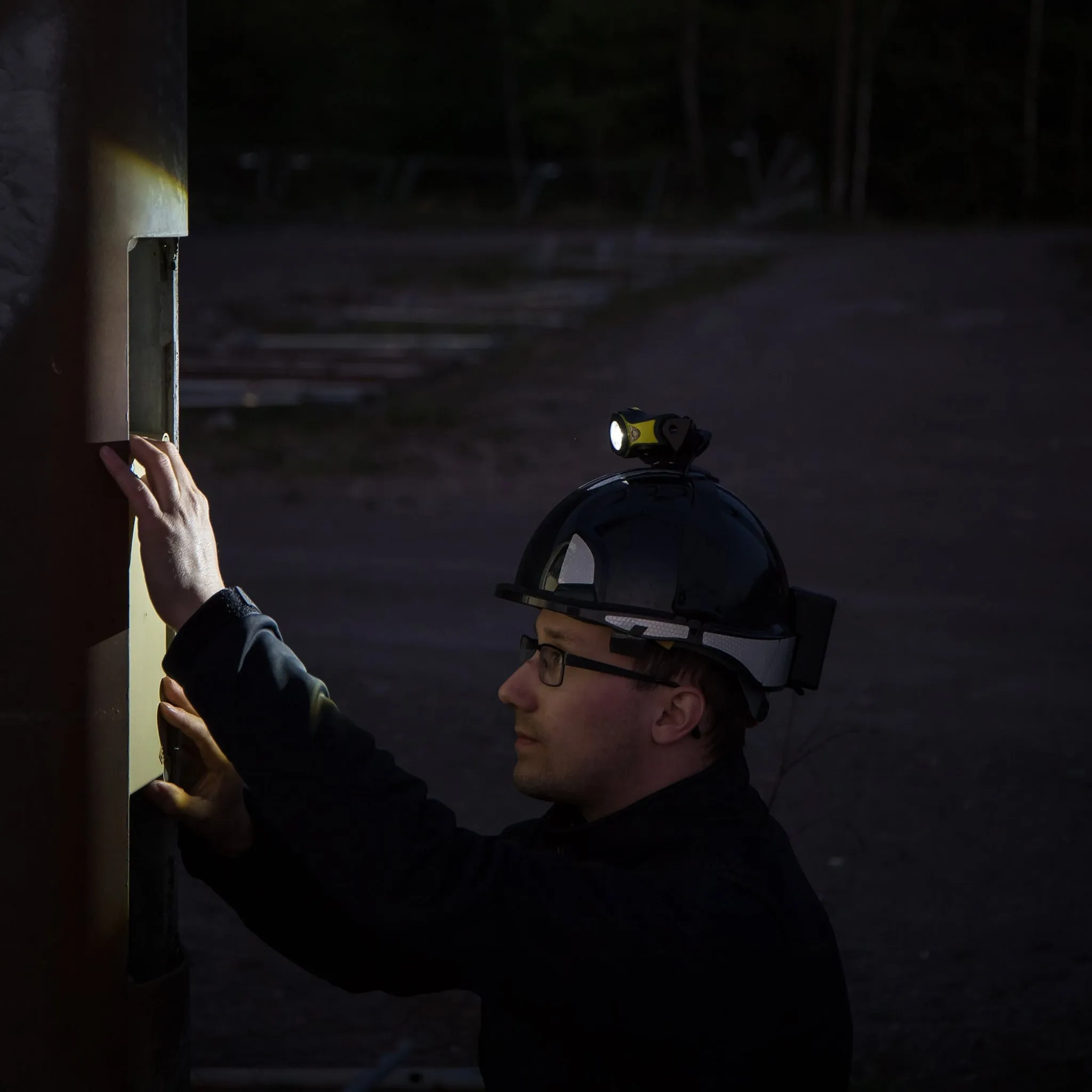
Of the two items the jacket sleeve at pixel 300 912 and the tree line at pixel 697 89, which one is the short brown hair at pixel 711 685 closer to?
the jacket sleeve at pixel 300 912

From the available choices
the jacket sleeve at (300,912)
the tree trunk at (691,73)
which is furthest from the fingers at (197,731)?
the tree trunk at (691,73)

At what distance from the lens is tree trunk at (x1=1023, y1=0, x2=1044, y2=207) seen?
48.2 metres

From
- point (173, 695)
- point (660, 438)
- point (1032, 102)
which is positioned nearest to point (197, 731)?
point (173, 695)

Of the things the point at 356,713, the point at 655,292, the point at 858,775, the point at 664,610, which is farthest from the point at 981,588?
the point at 655,292

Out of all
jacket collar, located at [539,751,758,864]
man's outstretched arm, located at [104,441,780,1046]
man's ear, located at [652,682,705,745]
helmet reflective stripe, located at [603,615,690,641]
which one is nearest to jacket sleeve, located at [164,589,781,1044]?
man's outstretched arm, located at [104,441,780,1046]

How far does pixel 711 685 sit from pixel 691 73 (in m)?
53.5

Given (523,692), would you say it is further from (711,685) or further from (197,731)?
(197,731)

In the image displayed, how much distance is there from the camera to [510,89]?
5684 cm

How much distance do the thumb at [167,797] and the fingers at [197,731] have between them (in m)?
0.07

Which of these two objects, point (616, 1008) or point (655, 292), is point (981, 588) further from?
point (655, 292)

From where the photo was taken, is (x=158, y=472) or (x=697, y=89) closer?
(x=158, y=472)

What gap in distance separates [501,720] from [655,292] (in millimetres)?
19414

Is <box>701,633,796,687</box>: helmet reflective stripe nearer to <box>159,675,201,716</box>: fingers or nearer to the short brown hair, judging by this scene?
the short brown hair

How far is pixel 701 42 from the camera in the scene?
55.7 meters
